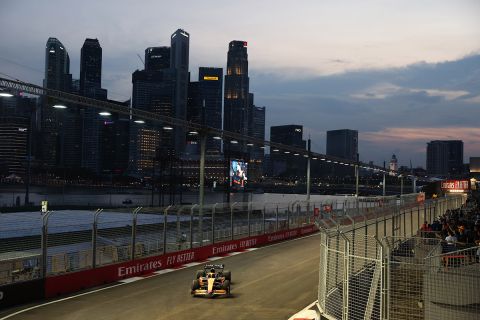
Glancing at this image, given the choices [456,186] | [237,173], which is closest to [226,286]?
[237,173]

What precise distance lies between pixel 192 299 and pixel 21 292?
5.60 meters

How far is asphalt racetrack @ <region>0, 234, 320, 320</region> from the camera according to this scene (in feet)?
48.8

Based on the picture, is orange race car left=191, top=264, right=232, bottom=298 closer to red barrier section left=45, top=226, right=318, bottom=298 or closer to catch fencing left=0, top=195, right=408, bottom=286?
catch fencing left=0, top=195, right=408, bottom=286

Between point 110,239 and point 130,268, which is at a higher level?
point 110,239

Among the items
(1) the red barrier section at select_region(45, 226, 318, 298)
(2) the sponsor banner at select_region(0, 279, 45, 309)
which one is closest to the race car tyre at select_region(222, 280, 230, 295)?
(1) the red barrier section at select_region(45, 226, 318, 298)

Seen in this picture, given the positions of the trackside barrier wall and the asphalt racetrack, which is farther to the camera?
the trackside barrier wall

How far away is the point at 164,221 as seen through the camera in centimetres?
2244

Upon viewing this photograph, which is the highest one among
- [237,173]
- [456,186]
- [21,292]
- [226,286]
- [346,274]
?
[237,173]

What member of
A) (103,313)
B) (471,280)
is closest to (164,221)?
(103,313)

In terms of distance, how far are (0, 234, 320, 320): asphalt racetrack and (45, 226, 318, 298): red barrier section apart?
94 cm

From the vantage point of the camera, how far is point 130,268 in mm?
21031

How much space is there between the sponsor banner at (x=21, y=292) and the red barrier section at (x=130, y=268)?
324 mm

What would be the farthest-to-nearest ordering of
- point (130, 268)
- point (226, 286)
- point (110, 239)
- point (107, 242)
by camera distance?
1. point (130, 268)
2. point (110, 239)
3. point (107, 242)
4. point (226, 286)

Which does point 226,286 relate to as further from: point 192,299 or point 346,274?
point 346,274
